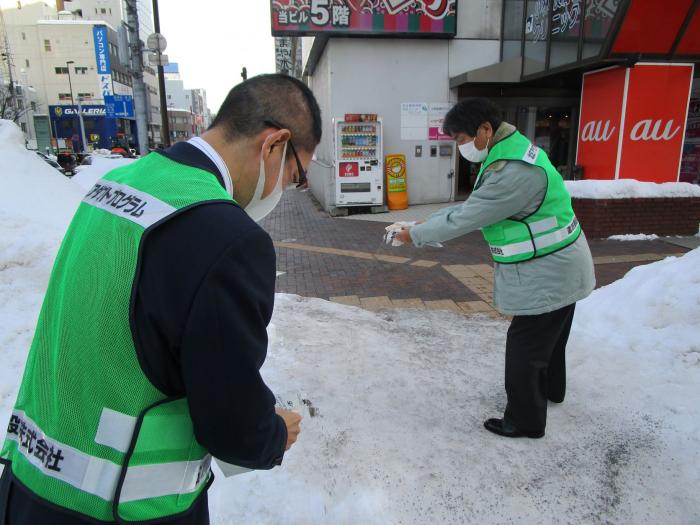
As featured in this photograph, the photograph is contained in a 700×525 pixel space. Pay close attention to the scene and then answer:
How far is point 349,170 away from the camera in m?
12.0

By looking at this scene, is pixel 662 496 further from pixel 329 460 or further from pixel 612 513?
pixel 329 460

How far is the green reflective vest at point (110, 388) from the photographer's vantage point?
3.30 ft

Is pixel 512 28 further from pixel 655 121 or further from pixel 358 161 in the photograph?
pixel 358 161

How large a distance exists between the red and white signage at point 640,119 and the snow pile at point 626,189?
506mm

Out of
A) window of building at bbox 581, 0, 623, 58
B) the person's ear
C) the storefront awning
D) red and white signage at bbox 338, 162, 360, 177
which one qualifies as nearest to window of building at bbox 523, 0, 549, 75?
window of building at bbox 581, 0, 623, 58

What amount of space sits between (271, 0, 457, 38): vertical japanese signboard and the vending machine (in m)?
2.14

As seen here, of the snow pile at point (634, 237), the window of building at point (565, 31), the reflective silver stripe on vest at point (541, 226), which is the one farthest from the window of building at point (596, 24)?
the reflective silver stripe on vest at point (541, 226)

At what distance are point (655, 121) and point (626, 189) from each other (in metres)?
1.50

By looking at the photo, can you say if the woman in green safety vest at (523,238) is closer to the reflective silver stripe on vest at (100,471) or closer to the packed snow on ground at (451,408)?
the packed snow on ground at (451,408)

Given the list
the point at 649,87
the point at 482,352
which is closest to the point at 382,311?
the point at 482,352

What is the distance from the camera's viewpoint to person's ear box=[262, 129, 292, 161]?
4.24 feet

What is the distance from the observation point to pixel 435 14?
11797mm

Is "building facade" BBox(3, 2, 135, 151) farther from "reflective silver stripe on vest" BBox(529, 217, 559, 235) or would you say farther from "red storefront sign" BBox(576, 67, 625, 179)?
"reflective silver stripe on vest" BBox(529, 217, 559, 235)

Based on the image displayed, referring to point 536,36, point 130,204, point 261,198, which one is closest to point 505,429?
point 261,198
